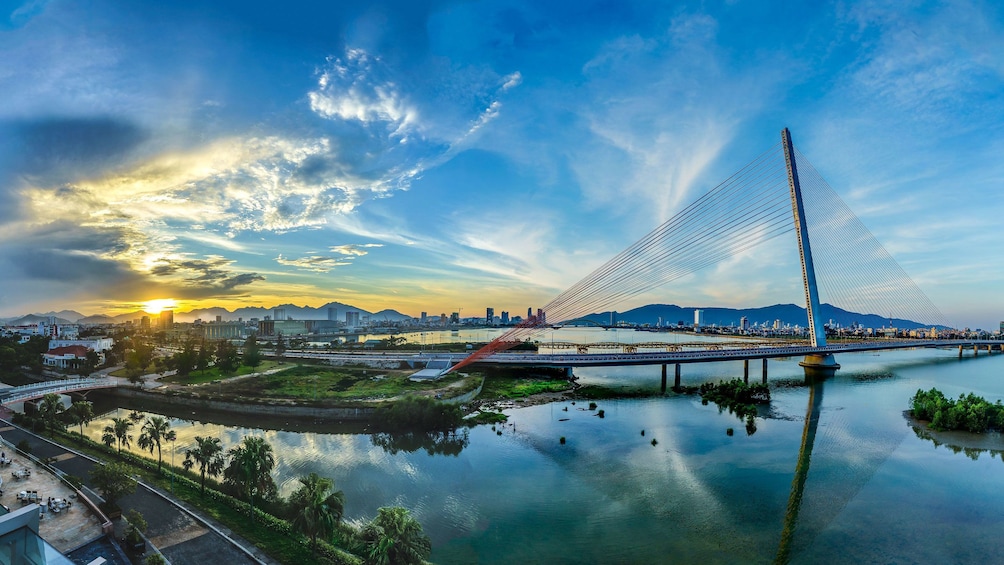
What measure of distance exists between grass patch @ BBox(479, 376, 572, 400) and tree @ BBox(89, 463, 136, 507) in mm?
18839

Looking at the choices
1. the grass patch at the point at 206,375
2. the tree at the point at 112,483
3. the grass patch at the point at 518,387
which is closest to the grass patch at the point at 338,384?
the grass patch at the point at 518,387

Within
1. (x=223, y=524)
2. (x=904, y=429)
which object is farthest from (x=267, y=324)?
(x=904, y=429)

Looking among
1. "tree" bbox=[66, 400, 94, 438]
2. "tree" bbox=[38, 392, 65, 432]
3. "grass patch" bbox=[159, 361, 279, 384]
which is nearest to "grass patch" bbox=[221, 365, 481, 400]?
"grass patch" bbox=[159, 361, 279, 384]

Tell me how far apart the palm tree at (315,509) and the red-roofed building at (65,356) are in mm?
38767

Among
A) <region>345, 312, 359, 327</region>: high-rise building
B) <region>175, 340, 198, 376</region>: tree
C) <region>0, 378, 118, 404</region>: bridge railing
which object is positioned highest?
<region>345, 312, 359, 327</region>: high-rise building

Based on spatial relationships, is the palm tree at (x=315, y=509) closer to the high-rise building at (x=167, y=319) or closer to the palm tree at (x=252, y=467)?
the palm tree at (x=252, y=467)

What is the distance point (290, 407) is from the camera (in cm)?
2338

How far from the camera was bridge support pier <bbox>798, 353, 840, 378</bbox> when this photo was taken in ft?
135

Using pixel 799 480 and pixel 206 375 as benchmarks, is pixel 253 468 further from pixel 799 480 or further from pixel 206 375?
pixel 206 375

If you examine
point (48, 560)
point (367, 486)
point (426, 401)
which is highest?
point (48, 560)

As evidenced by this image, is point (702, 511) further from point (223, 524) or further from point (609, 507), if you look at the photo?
point (223, 524)

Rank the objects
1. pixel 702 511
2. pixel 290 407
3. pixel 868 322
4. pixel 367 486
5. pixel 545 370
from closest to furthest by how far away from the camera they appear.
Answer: pixel 702 511, pixel 367 486, pixel 290 407, pixel 545 370, pixel 868 322

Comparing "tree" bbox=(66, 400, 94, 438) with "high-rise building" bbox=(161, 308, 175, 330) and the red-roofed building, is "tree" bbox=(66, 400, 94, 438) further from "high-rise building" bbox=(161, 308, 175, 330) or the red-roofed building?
"high-rise building" bbox=(161, 308, 175, 330)

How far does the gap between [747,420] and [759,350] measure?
18466 millimetres
